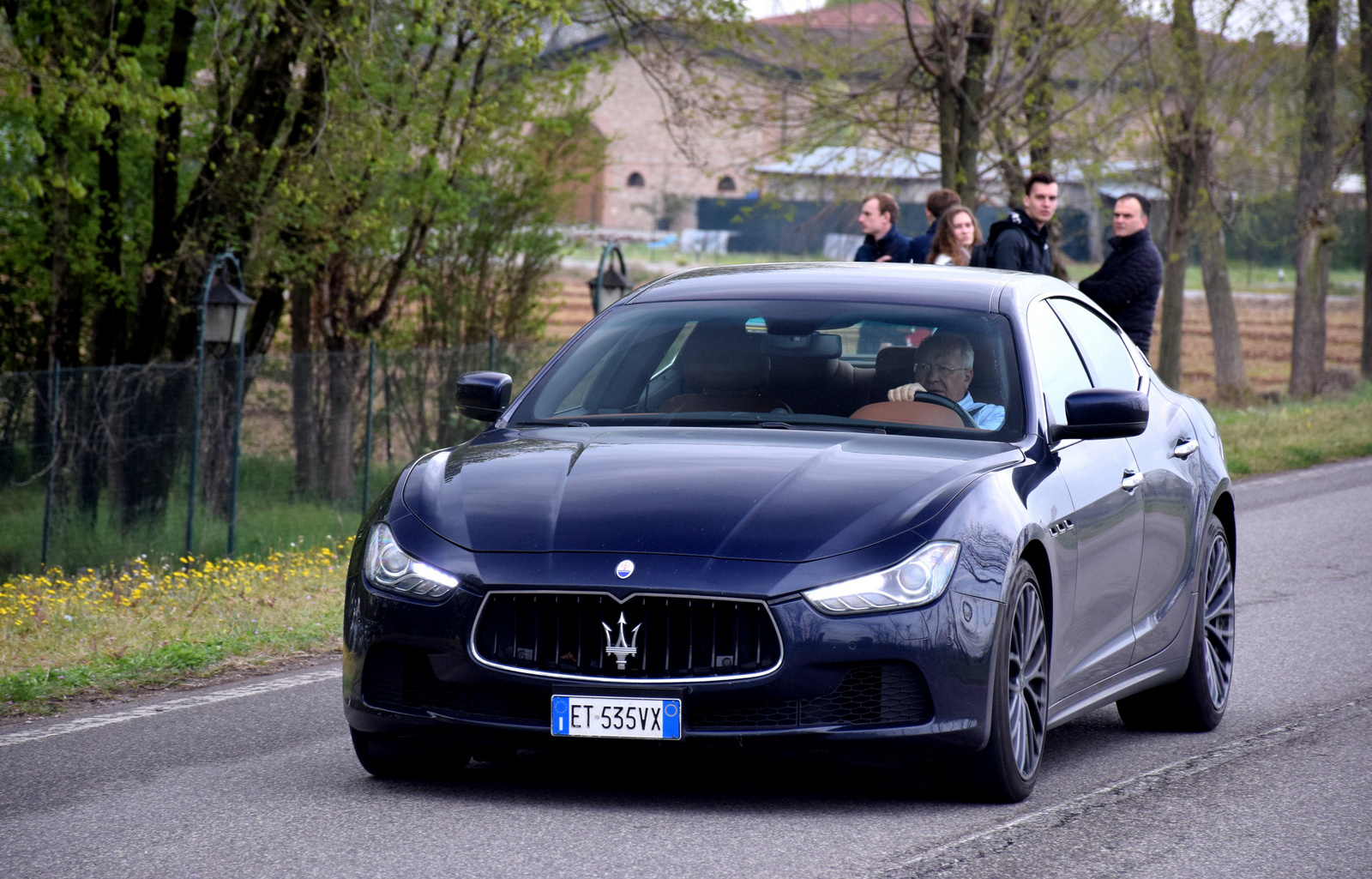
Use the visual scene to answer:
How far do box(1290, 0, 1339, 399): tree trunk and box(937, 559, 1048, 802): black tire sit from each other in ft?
90.2

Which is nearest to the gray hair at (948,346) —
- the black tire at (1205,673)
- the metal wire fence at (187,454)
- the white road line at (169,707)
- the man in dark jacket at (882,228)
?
the black tire at (1205,673)

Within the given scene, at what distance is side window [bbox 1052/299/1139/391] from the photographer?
7.02 metres

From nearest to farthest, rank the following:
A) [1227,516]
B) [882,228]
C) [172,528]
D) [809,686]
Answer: [809,686], [1227,516], [882,228], [172,528]

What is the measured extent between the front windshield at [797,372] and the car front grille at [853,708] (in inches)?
46.3

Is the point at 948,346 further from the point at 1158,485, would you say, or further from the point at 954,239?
the point at 954,239

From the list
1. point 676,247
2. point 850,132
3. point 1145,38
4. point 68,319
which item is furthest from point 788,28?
point 676,247

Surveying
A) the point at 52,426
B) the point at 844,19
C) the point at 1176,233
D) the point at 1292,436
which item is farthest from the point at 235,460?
the point at 1176,233

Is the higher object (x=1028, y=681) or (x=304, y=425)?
(x=1028, y=681)

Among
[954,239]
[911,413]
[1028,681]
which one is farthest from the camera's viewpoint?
[954,239]

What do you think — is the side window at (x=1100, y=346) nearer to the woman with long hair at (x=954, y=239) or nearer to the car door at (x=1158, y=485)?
the car door at (x=1158, y=485)

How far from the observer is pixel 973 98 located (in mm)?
23531

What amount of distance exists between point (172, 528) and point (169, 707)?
41.6 ft

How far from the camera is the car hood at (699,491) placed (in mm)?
5102

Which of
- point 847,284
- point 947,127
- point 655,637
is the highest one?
point 947,127
